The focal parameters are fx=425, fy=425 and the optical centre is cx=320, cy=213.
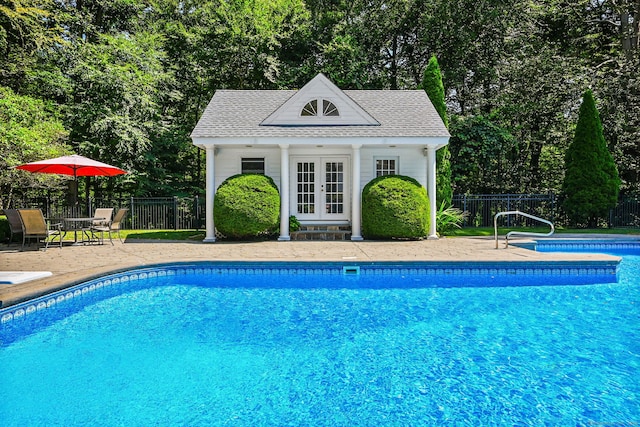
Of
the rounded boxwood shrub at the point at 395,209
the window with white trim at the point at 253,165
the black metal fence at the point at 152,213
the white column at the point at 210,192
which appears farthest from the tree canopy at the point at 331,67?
the rounded boxwood shrub at the point at 395,209

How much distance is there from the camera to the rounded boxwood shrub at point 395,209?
1295 centimetres

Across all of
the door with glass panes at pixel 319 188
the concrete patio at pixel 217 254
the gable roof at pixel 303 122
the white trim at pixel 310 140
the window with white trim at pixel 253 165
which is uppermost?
the gable roof at pixel 303 122

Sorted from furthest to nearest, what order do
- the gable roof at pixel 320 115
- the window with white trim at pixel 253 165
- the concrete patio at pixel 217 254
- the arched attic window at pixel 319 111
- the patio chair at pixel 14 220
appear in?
the window with white trim at pixel 253 165, the arched attic window at pixel 319 111, the gable roof at pixel 320 115, the patio chair at pixel 14 220, the concrete patio at pixel 217 254

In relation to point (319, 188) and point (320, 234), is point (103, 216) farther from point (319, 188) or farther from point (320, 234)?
point (319, 188)

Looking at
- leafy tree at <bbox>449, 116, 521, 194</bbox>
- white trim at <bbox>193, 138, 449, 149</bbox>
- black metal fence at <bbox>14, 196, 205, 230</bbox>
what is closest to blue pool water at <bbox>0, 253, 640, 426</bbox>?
white trim at <bbox>193, 138, 449, 149</bbox>

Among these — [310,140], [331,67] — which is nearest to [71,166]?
[310,140]

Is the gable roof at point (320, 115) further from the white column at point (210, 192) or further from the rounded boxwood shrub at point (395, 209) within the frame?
the rounded boxwood shrub at point (395, 209)

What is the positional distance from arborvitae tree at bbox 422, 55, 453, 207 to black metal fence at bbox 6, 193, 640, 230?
171 centimetres

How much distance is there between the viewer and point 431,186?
14.2 meters

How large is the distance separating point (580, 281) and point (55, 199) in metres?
19.9

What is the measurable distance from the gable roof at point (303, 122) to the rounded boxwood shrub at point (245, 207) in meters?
1.64

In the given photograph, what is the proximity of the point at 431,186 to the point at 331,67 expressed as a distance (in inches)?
480

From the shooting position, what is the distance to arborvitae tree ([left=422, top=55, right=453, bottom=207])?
683 inches

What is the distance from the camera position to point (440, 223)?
51.3 ft
